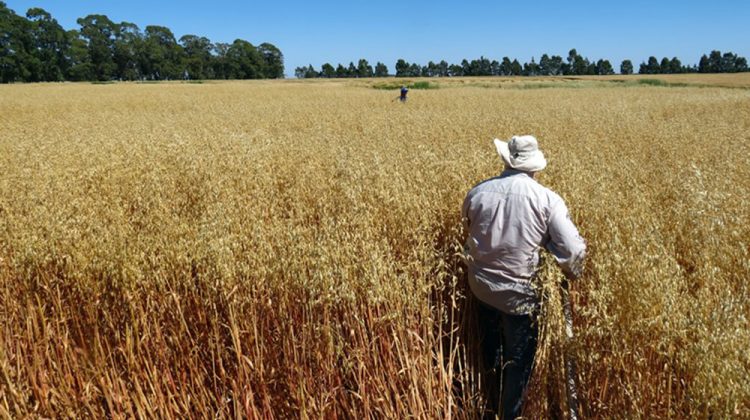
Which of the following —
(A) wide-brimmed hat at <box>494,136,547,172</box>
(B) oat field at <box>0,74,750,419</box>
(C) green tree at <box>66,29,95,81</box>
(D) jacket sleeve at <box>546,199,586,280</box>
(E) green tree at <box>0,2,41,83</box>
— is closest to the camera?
(B) oat field at <box>0,74,750,419</box>

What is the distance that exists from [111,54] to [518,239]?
100966 mm

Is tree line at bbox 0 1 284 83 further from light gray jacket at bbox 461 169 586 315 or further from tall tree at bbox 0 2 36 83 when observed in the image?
light gray jacket at bbox 461 169 586 315

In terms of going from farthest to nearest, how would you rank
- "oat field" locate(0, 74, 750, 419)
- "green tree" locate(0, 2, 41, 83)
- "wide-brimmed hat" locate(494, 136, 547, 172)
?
"green tree" locate(0, 2, 41, 83)
"wide-brimmed hat" locate(494, 136, 547, 172)
"oat field" locate(0, 74, 750, 419)

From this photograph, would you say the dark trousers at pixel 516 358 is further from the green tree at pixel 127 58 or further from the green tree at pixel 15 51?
the green tree at pixel 127 58

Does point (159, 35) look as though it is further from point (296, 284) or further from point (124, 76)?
point (296, 284)

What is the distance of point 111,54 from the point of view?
87.1 meters

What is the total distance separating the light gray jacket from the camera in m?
2.72

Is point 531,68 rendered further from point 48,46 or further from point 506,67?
point 48,46

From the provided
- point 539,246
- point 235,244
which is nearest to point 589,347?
point 539,246

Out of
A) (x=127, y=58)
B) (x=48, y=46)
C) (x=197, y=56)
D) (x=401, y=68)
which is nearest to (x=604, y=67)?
(x=401, y=68)

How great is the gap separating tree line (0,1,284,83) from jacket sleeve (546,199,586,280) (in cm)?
8707

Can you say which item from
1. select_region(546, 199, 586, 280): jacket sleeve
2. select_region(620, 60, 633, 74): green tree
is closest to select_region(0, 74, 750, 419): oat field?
select_region(546, 199, 586, 280): jacket sleeve

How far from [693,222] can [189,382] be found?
12.6 feet

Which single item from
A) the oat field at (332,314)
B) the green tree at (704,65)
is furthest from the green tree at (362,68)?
the oat field at (332,314)
